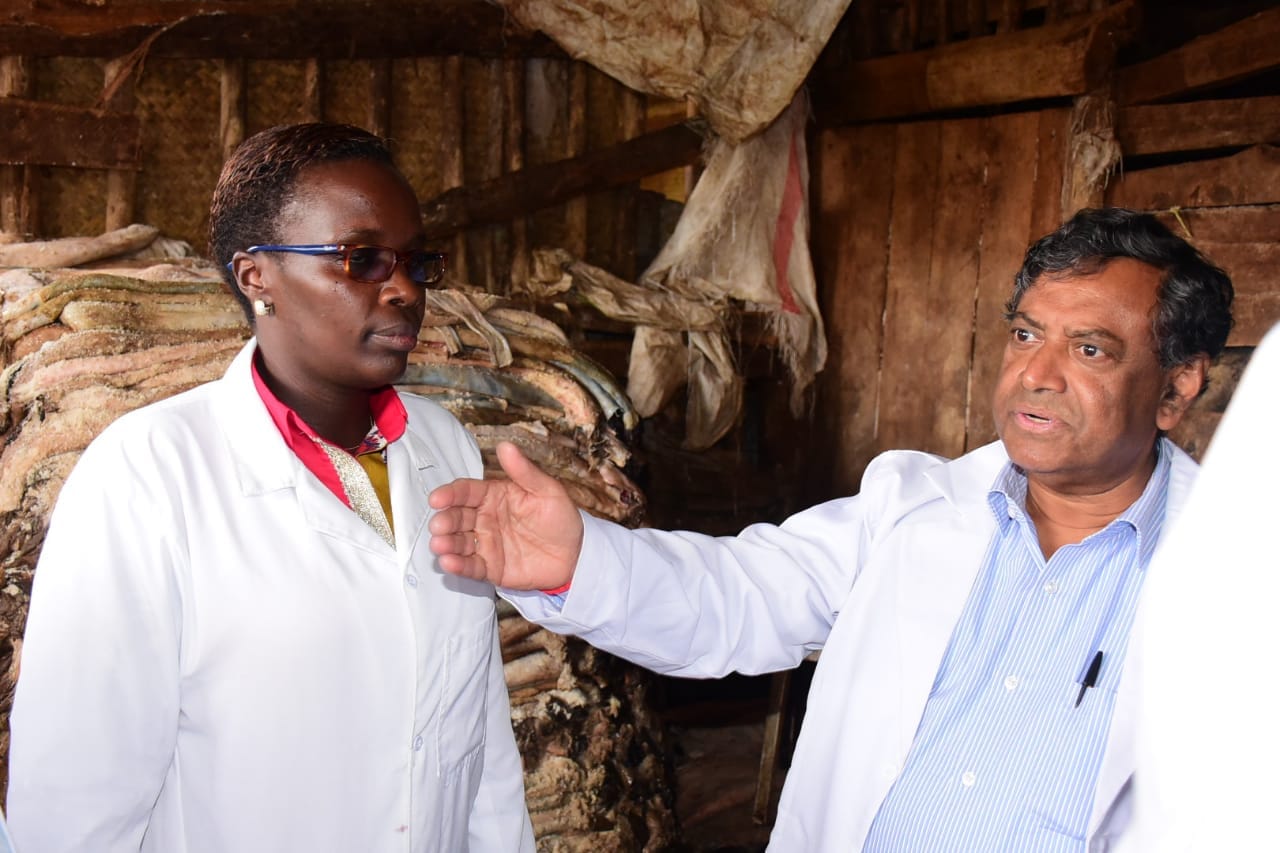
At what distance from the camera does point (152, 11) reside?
416 centimetres

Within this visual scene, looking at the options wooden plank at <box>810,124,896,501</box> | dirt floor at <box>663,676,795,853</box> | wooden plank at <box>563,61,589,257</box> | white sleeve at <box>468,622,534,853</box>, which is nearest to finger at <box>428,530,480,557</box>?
white sleeve at <box>468,622,534,853</box>

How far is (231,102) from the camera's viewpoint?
14.8ft

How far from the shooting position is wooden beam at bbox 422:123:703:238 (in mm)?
4828

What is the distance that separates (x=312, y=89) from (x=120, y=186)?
36.2 inches

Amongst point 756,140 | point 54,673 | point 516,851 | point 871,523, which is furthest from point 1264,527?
point 756,140

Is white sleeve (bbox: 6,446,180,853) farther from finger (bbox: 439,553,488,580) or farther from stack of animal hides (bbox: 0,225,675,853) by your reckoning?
stack of animal hides (bbox: 0,225,675,853)

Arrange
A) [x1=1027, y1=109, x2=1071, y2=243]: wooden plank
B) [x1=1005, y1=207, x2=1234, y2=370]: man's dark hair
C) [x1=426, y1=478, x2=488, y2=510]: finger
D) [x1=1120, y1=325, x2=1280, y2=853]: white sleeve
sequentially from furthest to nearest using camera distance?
1. [x1=1027, y1=109, x2=1071, y2=243]: wooden plank
2. [x1=1005, y1=207, x2=1234, y2=370]: man's dark hair
3. [x1=426, y1=478, x2=488, y2=510]: finger
4. [x1=1120, y1=325, x2=1280, y2=853]: white sleeve

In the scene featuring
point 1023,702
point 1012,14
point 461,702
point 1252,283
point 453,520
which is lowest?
point 461,702

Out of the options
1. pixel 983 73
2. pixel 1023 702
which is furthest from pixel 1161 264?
pixel 983 73

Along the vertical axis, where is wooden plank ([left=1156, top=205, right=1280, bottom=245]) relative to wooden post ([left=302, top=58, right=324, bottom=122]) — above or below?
below

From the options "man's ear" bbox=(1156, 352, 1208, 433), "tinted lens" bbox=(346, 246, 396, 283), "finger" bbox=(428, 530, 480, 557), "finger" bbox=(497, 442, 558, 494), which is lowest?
"finger" bbox=(428, 530, 480, 557)

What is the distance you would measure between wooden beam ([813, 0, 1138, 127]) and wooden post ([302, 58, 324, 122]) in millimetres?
2367

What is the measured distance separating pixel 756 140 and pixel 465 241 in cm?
146

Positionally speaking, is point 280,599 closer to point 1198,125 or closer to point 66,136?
point 66,136
